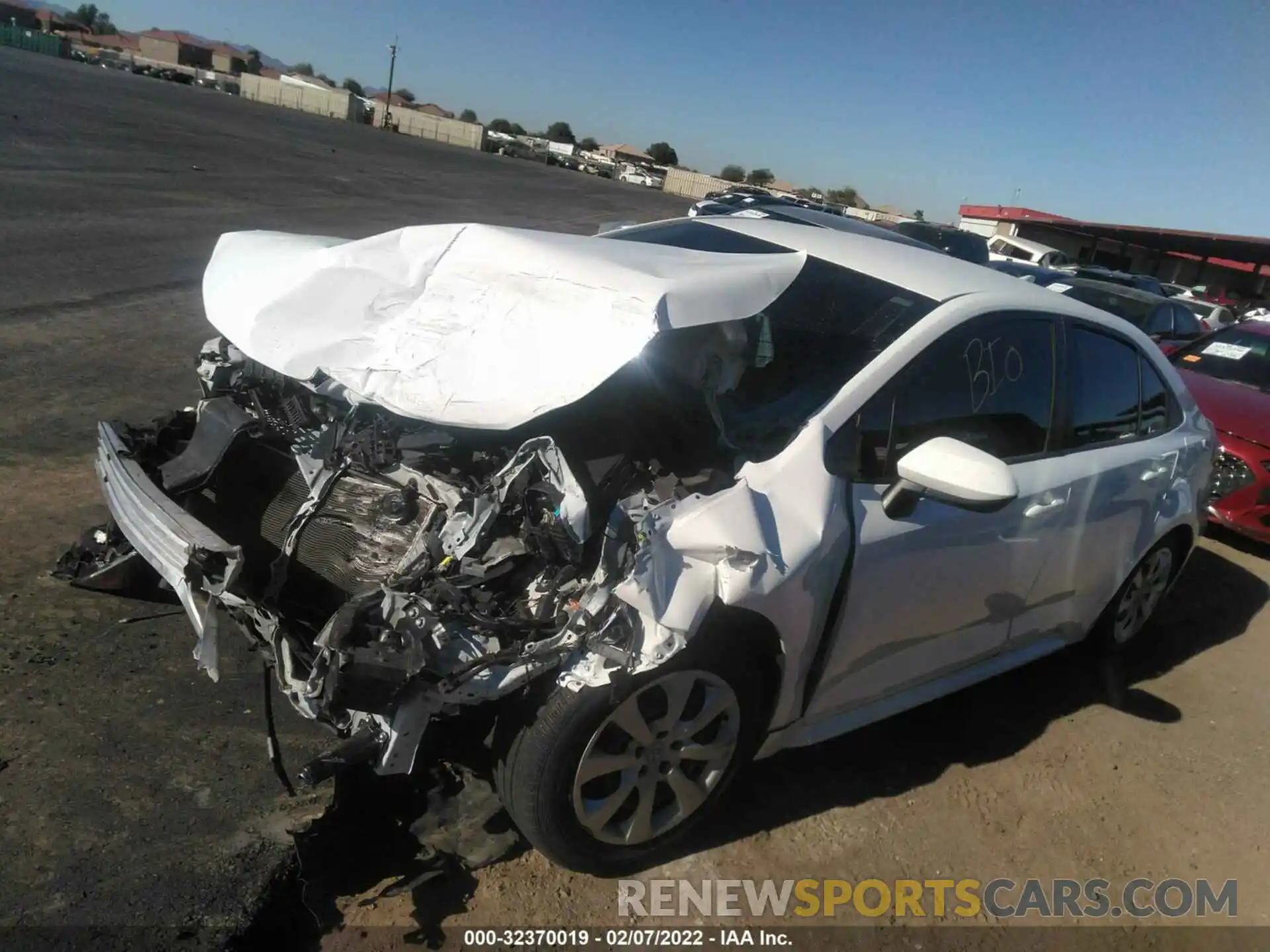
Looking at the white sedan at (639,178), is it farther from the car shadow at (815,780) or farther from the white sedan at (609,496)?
the white sedan at (609,496)

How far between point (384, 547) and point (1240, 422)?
250 inches

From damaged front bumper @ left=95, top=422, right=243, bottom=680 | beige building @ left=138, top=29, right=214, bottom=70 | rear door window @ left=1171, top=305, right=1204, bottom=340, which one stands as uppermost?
beige building @ left=138, top=29, right=214, bottom=70

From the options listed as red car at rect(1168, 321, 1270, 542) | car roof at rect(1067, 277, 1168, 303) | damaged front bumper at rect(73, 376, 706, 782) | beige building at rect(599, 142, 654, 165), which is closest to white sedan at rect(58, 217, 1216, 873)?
damaged front bumper at rect(73, 376, 706, 782)

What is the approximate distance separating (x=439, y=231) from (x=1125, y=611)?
3649 millimetres

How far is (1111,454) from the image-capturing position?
3.76 metres

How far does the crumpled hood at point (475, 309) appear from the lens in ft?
8.50

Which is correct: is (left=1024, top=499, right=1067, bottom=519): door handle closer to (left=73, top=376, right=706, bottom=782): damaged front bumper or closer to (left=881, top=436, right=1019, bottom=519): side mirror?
(left=881, top=436, right=1019, bottom=519): side mirror

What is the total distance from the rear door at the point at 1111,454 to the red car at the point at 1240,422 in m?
2.01

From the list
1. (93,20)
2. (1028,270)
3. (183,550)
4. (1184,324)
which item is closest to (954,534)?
(183,550)

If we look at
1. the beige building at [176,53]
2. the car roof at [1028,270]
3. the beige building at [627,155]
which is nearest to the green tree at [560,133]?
the beige building at [627,155]

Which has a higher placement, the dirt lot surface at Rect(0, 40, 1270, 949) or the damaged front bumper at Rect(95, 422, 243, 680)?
the damaged front bumper at Rect(95, 422, 243, 680)

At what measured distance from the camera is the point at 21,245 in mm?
8664

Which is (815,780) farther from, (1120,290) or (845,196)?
(845,196)

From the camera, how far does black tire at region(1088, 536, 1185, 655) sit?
4312 mm
